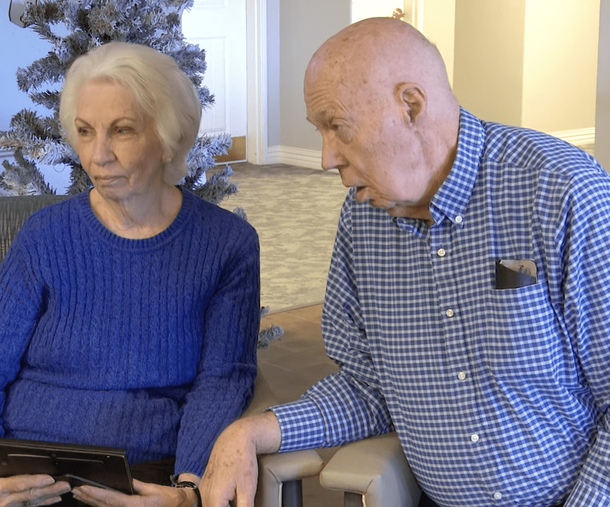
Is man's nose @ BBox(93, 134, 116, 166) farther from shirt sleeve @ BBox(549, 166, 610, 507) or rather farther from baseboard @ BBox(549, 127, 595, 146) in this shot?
baseboard @ BBox(549, 127, 595, 146)

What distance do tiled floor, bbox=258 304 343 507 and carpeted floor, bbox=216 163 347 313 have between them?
14cm

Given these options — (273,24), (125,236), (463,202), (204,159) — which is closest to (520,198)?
(463,202)

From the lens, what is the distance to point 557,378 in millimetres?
1277

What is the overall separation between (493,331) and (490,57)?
739cm

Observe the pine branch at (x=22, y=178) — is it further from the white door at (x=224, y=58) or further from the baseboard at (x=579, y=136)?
the baseboard at (x=579, y=136)

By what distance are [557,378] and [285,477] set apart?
46 cm

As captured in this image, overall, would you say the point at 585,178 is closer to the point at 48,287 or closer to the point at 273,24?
the point at 48,287

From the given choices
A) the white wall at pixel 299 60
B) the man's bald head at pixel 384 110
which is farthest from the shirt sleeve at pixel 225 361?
the white wall at pixel 299 60

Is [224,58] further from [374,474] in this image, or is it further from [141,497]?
[374,474]

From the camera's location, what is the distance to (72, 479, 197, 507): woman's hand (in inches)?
57.2

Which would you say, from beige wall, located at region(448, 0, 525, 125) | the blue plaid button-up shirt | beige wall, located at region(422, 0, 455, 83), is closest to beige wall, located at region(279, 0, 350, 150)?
beige wall, located at region(422, 0, 455, 83)

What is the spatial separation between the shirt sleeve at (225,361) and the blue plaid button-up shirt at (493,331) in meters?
0.19

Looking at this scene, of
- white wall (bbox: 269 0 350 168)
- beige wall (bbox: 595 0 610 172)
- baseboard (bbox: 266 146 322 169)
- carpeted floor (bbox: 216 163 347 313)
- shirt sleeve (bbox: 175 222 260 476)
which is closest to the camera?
shirt sleeve (bbox: 175 222 260 476)

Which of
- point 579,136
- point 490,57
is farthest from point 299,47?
point 579,136
